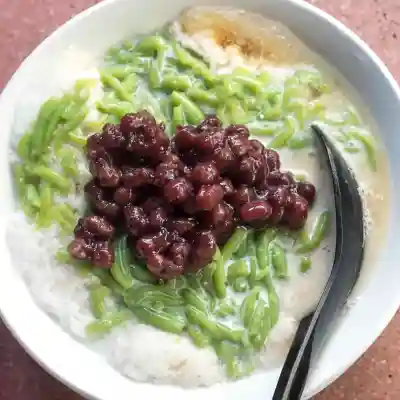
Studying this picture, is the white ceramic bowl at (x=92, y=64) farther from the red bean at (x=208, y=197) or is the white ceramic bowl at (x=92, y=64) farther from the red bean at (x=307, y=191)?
the red bean at (x=208, y=197)

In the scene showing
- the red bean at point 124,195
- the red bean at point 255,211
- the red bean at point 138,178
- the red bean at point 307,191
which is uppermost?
the red bean at point 307,191

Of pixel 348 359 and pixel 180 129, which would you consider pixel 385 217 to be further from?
pixel 180 129

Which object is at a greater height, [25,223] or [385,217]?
[385,217]

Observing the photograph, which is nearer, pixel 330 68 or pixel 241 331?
pixel 241 331

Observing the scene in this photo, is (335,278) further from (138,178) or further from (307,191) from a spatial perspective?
(138,178)

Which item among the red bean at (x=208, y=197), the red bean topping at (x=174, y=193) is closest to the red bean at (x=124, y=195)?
the red bean topping at (x=174, y=193)

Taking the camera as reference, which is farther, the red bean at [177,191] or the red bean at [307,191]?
the red bean at [307,191]

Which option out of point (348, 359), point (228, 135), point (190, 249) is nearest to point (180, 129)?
point (228, 135)
